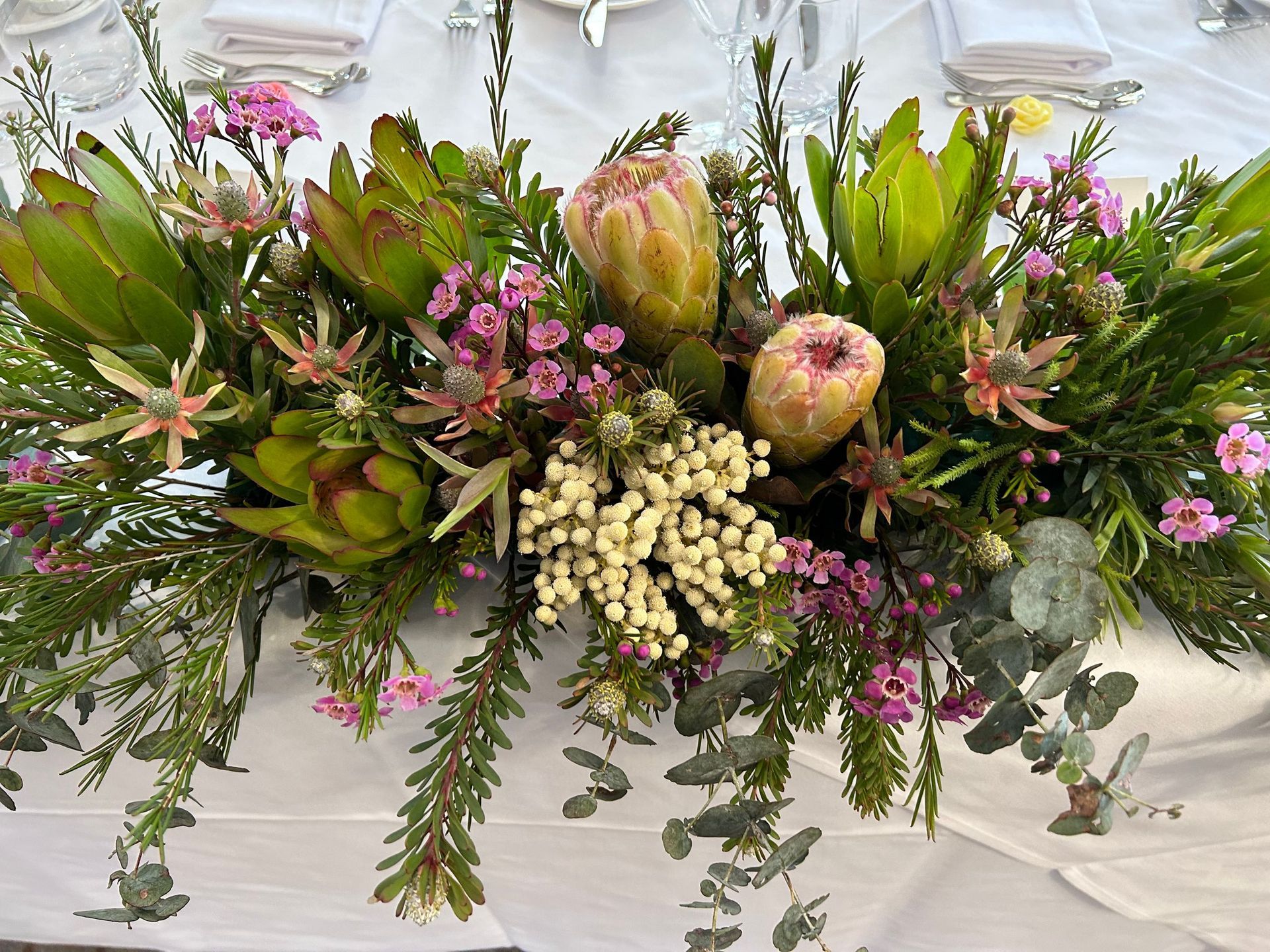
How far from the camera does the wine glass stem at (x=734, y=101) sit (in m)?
0.86

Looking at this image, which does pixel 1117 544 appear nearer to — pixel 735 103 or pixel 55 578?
→ pixel 55 578

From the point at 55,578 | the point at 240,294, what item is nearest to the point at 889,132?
the point at 240,294

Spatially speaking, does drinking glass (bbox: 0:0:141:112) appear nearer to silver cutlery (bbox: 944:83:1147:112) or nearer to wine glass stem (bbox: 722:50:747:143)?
wine glass stem (bbox: 722:50:747:143)

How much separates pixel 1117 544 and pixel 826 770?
193 mm

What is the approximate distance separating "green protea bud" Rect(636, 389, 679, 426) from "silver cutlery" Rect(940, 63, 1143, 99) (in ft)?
2.59

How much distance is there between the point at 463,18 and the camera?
1028mm

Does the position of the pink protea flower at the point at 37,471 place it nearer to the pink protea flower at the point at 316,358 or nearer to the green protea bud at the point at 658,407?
the pink protea flower at the point at 316,358

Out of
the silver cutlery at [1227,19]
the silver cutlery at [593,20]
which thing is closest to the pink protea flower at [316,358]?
the silver cutlery at [593,20]

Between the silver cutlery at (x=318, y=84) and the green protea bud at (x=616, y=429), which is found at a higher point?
the green protea bud at (x=616, y=429)

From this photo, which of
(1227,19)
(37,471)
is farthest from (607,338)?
(1227,19)

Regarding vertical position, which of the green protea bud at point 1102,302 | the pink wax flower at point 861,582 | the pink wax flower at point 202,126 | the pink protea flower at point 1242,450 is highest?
the green protea bud at point 1102,302

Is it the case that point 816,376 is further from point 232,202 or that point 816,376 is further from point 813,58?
point 813,58

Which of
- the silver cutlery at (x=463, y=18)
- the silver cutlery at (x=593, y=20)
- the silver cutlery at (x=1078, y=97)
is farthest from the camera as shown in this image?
the silver cutlery at (x=463, y=18)

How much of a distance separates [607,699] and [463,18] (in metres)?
0.93
